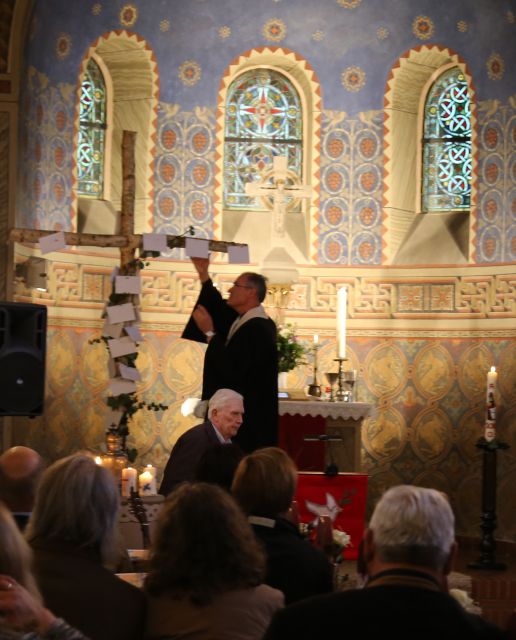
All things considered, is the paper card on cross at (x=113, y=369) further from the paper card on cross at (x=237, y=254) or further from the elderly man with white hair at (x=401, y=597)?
the elderly man with white hair at (x=401, y=597)

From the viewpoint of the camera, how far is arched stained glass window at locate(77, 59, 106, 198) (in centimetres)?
1174

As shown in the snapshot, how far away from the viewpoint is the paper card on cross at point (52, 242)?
895 centimetres

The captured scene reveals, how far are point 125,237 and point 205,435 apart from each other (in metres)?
3.51

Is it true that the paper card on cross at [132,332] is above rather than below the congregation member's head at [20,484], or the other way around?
above

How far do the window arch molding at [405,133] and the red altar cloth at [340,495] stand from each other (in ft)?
10.6

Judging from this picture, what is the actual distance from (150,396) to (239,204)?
208 centimetres

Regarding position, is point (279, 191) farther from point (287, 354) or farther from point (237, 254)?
point (237, 254)

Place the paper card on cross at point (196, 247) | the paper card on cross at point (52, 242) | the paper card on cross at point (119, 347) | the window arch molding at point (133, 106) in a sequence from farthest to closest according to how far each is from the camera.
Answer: the window arch molding at point (133, 106)
the paper card on cross at point (119, 347)
the paper card on cross at point (52, 242)
the paper card on cross at point (196, 247)

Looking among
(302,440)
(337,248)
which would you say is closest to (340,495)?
(302,440)

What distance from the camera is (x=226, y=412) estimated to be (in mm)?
6340

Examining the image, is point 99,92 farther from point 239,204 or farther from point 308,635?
point 308,635

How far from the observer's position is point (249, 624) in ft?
10.7

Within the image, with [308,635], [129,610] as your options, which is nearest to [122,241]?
[129,610]

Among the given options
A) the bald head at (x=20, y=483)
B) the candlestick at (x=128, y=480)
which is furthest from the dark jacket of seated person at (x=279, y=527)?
the candlestick at (x=128, y=480)
